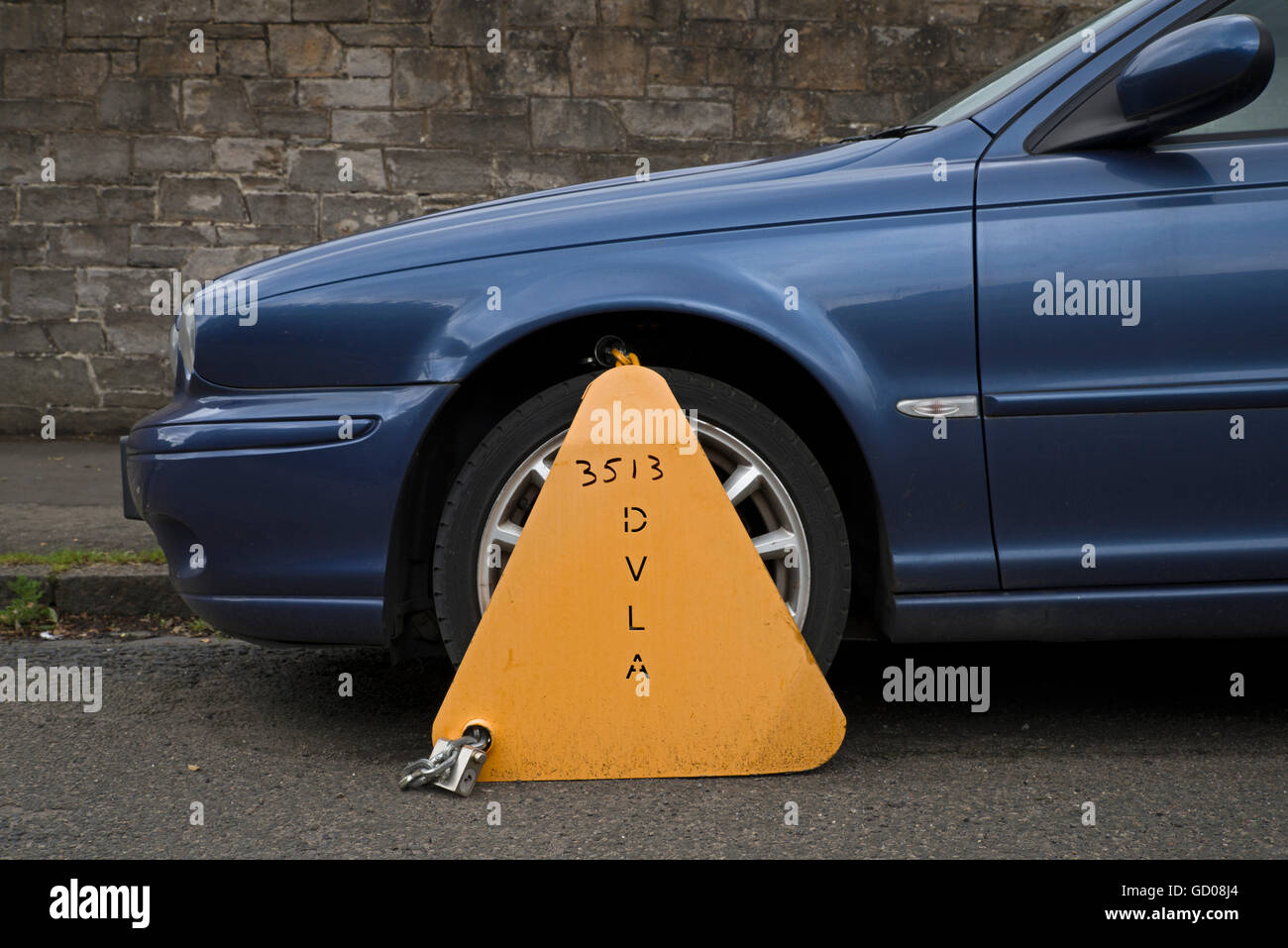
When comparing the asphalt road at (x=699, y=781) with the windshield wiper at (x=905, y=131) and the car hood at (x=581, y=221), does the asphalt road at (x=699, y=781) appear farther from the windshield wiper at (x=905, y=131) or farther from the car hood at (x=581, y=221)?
the windshield wiper at (x=905, y=131)

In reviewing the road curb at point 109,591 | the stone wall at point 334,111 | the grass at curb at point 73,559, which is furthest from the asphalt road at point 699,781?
the stone wall at point 334,111

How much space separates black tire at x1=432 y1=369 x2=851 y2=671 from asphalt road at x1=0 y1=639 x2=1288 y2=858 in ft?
1.13

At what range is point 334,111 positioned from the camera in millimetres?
6695

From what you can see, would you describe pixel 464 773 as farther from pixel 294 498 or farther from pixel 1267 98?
pixel 1267 98

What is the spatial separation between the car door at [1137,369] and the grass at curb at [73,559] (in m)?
2.85

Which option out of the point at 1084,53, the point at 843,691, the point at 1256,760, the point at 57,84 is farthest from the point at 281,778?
the point at 57,84

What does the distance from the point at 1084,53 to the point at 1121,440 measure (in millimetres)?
866

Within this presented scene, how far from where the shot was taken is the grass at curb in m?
3.98

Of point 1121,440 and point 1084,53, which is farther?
point 1084,53

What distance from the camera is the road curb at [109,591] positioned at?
3889mm

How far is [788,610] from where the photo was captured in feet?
7.83

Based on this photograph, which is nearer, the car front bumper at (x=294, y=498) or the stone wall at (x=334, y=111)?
the car front bumper at (x=294, y=498)
